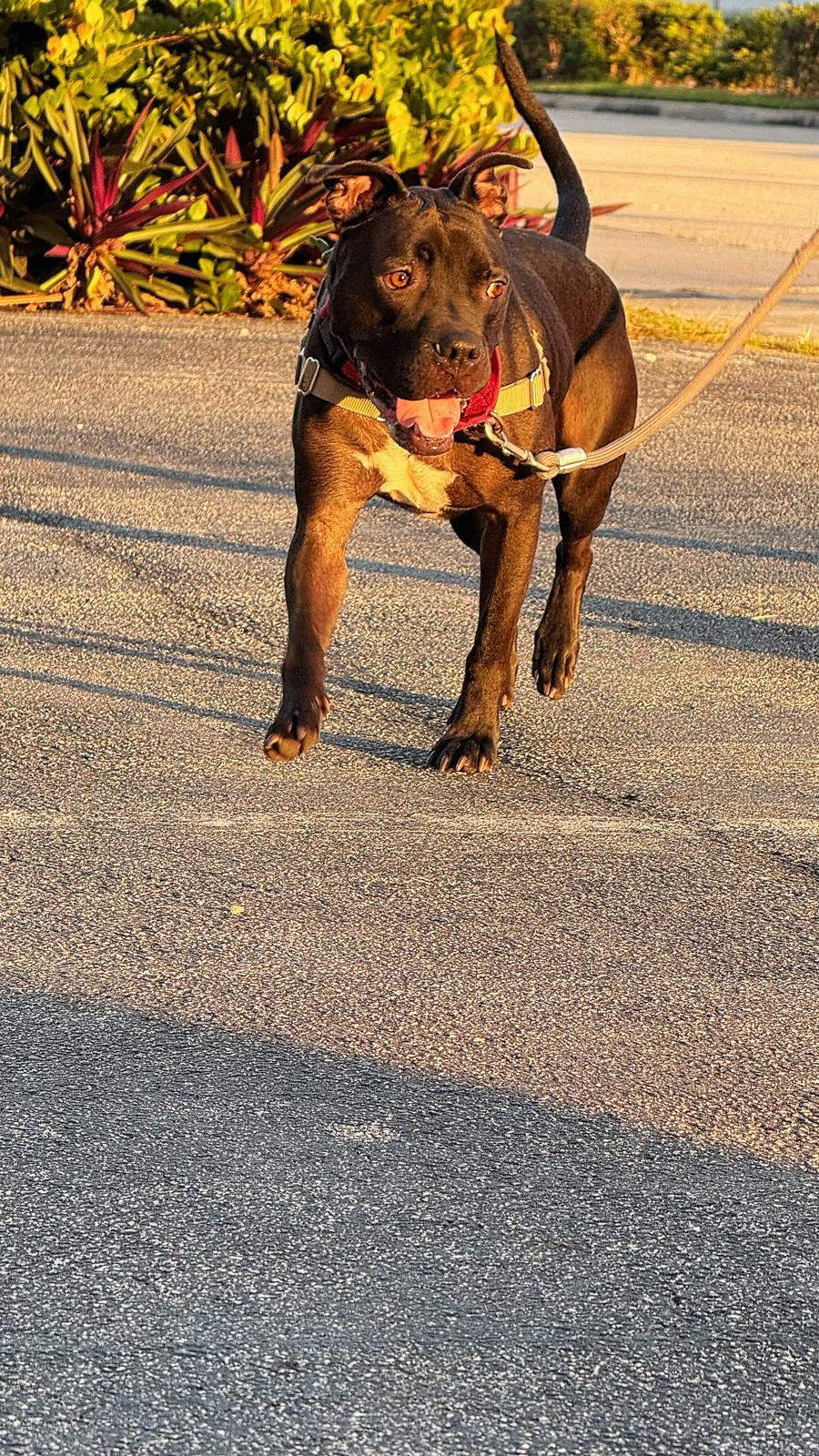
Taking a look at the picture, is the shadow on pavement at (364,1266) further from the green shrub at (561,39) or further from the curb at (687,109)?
the green shrub at (561,39)

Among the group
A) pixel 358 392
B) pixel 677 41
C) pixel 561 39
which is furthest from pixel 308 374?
pixel 677 41

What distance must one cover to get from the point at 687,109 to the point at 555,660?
29309mm

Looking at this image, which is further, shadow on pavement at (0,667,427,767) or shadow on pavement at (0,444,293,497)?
shadow on pavement at (0,444,293,497)

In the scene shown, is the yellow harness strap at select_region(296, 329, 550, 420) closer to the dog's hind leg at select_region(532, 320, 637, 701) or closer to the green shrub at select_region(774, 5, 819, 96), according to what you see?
the dog's hind leg at select_region(532, 320, 637, 701)

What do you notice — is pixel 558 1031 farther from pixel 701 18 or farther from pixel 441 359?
pixel 701 18

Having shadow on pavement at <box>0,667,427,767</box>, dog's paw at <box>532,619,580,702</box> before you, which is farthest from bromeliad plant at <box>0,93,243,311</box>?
dog's paw at <box>532,619,580,702</box>

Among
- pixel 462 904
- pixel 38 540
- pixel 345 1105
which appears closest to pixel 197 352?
pixel 38 540

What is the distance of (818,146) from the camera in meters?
26.9

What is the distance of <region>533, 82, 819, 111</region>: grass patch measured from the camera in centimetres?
3303


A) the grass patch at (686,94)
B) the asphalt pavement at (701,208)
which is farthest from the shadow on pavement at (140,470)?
the grass patch at (686,94)

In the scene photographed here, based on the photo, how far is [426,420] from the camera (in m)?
4.46

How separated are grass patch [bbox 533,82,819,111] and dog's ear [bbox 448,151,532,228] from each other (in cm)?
2948

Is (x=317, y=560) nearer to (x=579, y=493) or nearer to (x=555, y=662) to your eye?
(x=555, y=662)

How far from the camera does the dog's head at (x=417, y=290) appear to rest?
4359 mm
